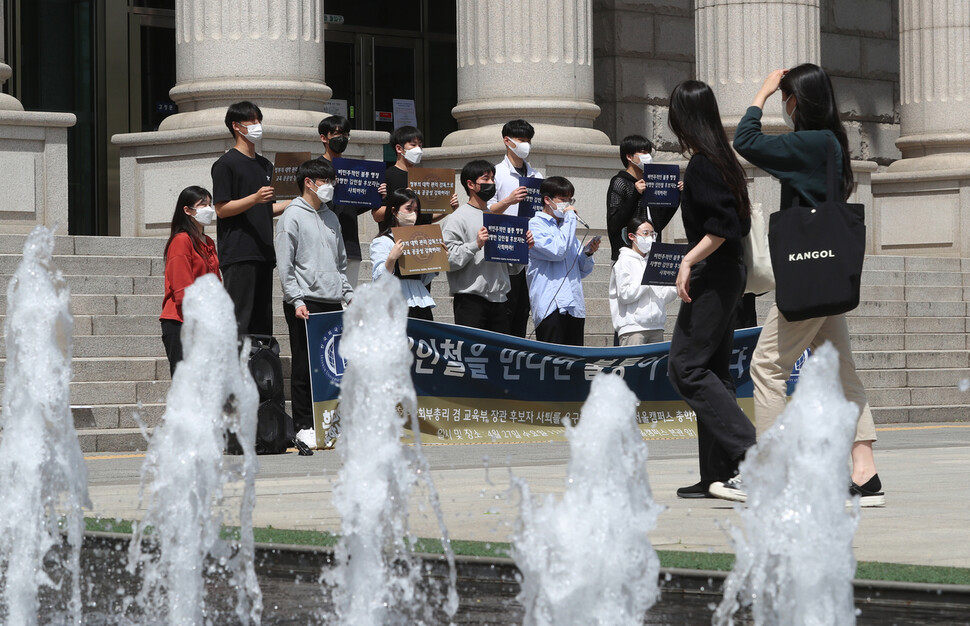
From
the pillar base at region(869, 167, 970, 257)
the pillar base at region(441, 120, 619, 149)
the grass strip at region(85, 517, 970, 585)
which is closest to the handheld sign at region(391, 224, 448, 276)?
the grass strip at region(85, 517, 970, 585)

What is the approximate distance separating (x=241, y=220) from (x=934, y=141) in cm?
1241

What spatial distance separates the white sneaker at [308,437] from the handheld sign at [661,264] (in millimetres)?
2475

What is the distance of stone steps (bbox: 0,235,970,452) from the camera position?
11.5 meters

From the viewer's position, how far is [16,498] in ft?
19.3

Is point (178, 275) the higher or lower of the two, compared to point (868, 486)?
higher

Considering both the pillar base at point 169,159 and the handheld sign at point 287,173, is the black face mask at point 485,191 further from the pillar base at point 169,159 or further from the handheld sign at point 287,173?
the pillar base at point 169,159

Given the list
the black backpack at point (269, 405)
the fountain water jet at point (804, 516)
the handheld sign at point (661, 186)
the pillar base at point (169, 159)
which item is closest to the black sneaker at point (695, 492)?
the fountain water jet at point (804, 516)

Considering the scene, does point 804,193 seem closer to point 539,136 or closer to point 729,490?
point 729,490

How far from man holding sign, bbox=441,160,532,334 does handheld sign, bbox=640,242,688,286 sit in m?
0.86

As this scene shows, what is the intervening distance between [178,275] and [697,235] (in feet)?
13.3

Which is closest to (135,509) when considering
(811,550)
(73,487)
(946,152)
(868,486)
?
(73,487)

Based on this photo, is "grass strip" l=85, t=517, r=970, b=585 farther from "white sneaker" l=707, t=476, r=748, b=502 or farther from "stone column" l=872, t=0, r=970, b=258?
"stone column" l=872, t=0, r=970, b=258

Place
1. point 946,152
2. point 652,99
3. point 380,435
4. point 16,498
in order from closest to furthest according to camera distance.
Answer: point 380,435
point 16,498
point 946,152
point 652,99

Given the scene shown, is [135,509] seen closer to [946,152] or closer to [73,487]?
[73,487]
